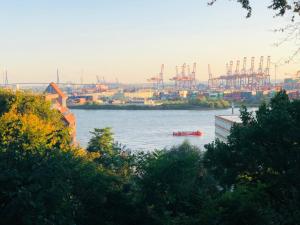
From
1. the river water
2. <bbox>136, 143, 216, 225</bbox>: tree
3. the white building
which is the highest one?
<bbox>136, 143, 216, 225</bbox>: tree

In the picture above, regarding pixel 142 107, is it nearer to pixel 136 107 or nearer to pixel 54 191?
pixel 136 107

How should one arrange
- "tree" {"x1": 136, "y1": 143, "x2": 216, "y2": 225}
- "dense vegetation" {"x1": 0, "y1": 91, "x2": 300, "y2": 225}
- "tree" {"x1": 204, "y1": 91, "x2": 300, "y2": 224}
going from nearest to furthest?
"dense vegetation" {"x1": 0, "y1": 91, "x2": 300, "y2": 225}, "tree" {"x1": 204, "y1": 91, "x2": 300, "y2": 224}, "tree" {"x1": 136, "y1": 143, "x2": 216, "y2": 225}

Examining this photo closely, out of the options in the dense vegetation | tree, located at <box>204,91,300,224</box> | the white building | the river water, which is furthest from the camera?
the river water

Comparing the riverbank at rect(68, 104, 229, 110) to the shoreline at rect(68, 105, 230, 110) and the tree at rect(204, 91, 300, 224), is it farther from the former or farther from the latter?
the tree at rect(204, 91, 300, 224)

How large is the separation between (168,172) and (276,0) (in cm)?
205

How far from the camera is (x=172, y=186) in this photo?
4.24 m

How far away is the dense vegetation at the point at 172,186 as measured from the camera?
363cm

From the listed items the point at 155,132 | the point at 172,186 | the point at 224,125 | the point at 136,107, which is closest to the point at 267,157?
the point at 172,186

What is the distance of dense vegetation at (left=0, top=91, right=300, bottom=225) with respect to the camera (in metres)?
3.63

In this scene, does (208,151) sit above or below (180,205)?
above

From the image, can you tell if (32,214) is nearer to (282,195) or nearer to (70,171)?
(70,171)

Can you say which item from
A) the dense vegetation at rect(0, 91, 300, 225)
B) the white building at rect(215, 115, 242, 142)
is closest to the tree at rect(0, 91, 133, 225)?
the dense vegetation at rect(0, 91, 300, 225)

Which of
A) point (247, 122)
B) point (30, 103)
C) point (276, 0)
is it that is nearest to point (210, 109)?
point (30, 103)

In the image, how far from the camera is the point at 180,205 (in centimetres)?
420
